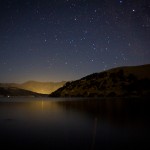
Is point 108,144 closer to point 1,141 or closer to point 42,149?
point 42,149

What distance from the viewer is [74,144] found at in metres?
22.6

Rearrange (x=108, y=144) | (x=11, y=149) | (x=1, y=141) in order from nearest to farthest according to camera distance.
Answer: (x=11, y=149) < (x=108, y=144) < (x=1, y=141)

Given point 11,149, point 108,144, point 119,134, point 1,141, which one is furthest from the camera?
point 119,134

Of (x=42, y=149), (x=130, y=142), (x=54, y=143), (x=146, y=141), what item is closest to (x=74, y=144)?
(x=54, y=143)

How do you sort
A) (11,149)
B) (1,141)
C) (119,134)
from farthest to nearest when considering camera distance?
(119,134) < (1,141) < (11,149)

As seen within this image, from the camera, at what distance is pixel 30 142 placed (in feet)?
77.8

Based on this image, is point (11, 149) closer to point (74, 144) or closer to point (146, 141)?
point (74, 144)

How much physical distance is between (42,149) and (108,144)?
635 centimetres

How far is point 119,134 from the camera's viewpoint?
1124 inches

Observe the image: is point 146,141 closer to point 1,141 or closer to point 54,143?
point 54,143

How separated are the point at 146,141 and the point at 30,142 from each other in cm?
1137

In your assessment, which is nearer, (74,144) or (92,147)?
(92,147)

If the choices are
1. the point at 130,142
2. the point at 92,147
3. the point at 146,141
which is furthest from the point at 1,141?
the point at 146,141

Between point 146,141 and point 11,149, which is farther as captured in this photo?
point 146,141
